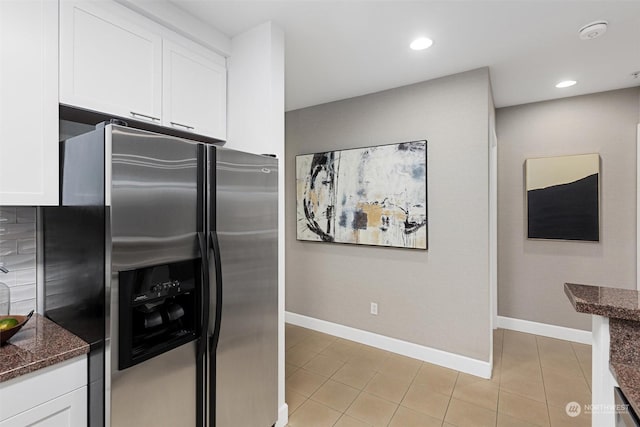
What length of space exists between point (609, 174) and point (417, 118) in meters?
2.03

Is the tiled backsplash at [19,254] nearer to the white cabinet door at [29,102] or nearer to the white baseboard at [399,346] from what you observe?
the white cabinet door at [29,102]

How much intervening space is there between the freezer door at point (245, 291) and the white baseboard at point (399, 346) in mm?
1552

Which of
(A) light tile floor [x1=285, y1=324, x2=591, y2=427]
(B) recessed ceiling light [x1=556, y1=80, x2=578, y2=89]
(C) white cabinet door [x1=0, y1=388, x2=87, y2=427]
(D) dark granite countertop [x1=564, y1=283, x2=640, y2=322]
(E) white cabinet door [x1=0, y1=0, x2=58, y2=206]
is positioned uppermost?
(B) recessed ceiling light [x1=556, y1=80, x2=578, y2=89]

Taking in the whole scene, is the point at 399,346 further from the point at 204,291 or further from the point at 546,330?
the point at 204,291

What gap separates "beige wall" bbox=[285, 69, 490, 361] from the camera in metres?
2.65

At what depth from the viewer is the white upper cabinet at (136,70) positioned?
1.46m

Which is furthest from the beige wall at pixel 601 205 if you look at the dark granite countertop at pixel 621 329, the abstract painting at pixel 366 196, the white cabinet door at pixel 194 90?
the white cabinet door at pixel 194 90

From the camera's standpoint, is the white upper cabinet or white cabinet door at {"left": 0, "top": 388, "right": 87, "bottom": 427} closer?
white cabinet door at {"left": 0, "top": 388, "right": 87, "bottom": 427}

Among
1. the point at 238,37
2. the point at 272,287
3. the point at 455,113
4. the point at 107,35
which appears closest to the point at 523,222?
the point at 455,113

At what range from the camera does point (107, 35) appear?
156cm

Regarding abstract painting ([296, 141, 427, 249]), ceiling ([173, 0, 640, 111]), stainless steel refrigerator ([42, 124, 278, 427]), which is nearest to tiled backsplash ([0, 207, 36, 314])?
stainless steel refrigerator ([42, 124, 278, 427])

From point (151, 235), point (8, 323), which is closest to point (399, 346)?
point (151, 235)

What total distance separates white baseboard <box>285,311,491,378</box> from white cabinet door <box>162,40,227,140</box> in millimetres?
2414

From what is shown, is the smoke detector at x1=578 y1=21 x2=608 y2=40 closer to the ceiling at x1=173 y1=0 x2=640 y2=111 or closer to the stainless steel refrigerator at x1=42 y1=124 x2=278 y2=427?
the ceiling at x1=173 y1=0 x2=640 y2=111
